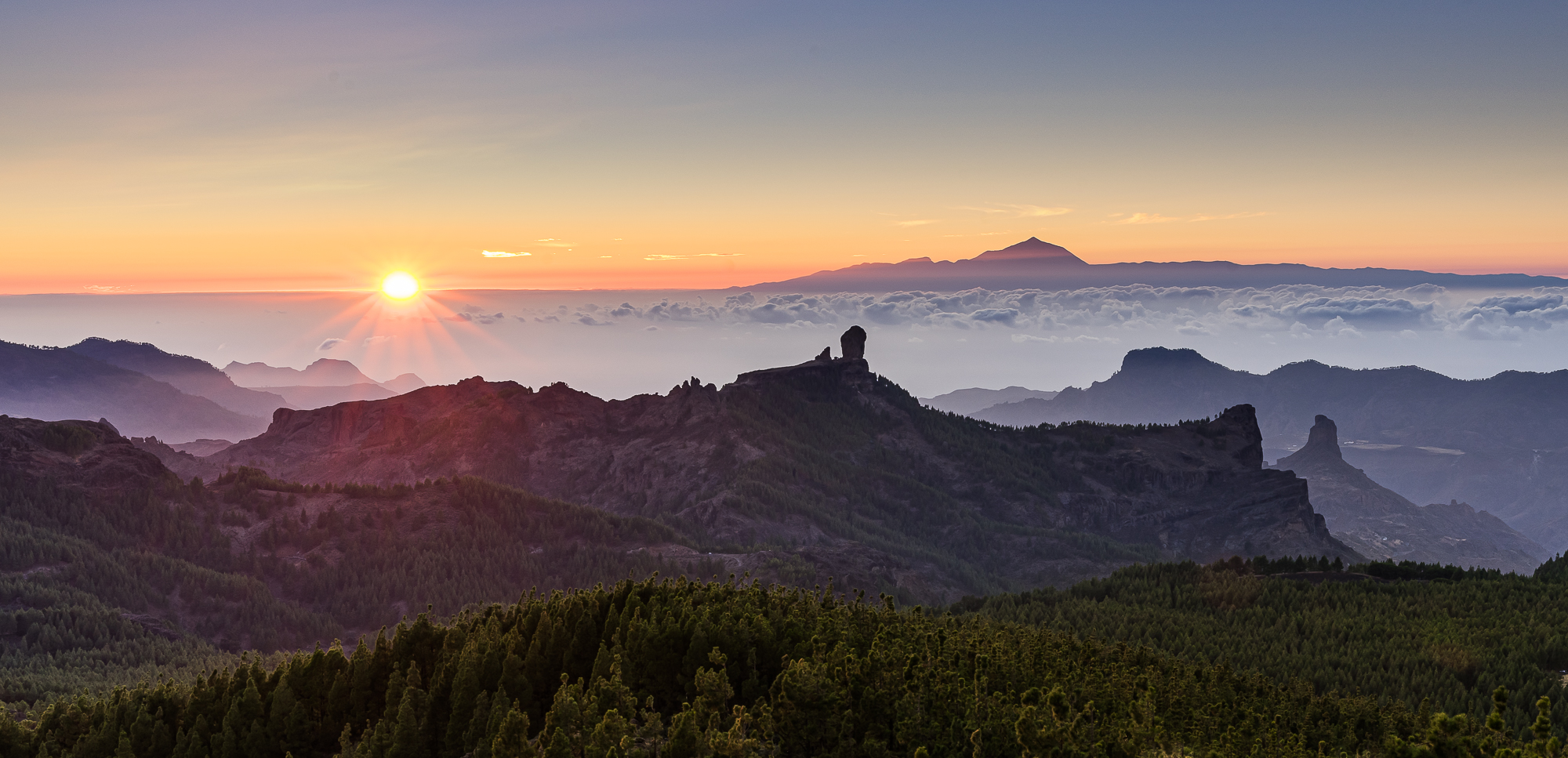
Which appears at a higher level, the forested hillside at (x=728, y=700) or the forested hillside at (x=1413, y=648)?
the forested hillside at (x=728, y=700)

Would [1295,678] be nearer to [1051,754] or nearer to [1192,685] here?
[1192,685]

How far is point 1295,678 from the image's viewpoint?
150 metres

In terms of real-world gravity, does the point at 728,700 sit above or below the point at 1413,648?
above

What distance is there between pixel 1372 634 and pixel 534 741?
14816 centimetres

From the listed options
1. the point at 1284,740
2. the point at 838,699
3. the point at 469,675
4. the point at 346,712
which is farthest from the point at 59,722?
the point at 1284,740

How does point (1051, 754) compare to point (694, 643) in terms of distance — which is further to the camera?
point (694, 643)

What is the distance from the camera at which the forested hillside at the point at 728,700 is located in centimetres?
7800

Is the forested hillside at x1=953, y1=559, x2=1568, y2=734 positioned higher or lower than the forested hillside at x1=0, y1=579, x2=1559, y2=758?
lower

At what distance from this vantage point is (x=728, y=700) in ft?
321

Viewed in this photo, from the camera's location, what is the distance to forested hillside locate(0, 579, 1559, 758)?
7800 centimetres

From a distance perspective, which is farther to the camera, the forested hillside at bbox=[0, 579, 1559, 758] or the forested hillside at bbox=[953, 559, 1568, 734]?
the forested hillside at bbox=[953, 559, 1568, 734]

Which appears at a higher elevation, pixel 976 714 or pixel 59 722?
pixel 976 714

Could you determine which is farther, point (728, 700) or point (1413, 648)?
point (1413, 648)

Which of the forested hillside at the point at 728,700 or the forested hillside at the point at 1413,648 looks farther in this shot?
the forested hillside at the point at 1413,648
